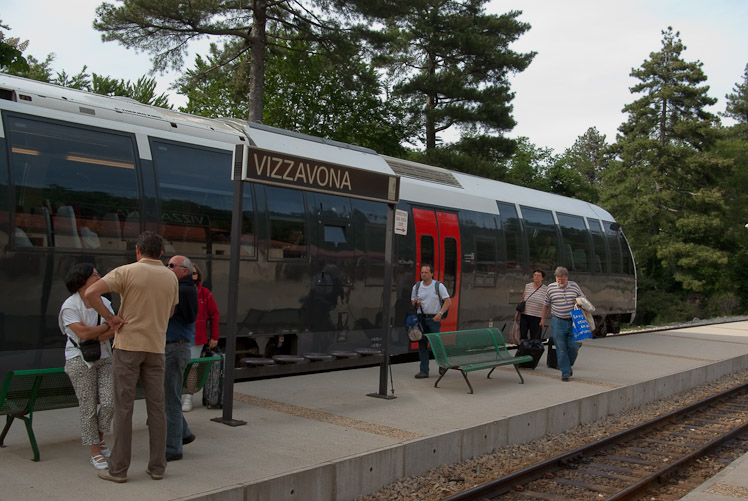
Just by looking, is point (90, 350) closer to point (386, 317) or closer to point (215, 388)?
point (215, 388)

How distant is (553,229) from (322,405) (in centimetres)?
1037

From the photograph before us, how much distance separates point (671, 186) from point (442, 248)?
129 ft

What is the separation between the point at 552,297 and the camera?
1176cm

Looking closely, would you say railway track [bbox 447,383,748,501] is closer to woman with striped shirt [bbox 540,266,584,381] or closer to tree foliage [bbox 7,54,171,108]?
woman with striped shirt [bbox 540,266,584,381]

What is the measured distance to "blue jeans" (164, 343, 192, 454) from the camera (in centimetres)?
617

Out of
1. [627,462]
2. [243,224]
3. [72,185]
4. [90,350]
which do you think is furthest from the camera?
[243,224]

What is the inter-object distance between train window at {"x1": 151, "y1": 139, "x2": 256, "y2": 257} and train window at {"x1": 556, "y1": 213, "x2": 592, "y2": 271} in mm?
10223

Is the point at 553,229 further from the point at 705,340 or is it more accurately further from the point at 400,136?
the point at 400,136

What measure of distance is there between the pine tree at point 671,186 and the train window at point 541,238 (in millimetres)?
32004

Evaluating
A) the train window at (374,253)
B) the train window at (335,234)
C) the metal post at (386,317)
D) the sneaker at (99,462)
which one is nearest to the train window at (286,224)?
the train window at (335,234)

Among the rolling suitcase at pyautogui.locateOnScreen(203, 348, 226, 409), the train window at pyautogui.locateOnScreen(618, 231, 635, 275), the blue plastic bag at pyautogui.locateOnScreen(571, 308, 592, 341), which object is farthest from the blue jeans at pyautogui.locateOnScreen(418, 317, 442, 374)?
the train window at pyautogui.locateOnScreen(618, 231, 635, 275)

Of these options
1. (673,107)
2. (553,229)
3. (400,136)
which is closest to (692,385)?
(553,229)

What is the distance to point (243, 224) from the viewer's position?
9.95 metres

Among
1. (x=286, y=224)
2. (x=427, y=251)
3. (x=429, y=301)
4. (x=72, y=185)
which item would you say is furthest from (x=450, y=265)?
(x=72, y=185)
